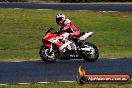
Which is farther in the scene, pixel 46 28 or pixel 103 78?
pixel 46 28

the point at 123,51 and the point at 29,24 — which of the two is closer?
the point at 123,51

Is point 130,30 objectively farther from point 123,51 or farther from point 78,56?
point 78,56

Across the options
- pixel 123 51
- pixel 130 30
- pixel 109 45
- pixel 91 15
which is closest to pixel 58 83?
pixel 123 51

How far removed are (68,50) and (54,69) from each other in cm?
208

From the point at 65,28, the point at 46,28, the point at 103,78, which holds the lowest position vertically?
the point at 46,28

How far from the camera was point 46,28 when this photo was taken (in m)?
33.5

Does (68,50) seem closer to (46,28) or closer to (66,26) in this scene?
(66,26)

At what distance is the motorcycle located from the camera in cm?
1981

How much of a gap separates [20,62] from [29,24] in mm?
14789

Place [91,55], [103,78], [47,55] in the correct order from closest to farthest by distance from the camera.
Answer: [103,78], [47,55], [91,55]

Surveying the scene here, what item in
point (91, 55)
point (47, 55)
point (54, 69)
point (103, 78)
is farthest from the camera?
point (91, 55)

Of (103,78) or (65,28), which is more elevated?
(103,78)

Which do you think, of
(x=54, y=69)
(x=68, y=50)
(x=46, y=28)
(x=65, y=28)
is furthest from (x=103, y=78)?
(x=46, y=28)

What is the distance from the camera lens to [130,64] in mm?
19391
